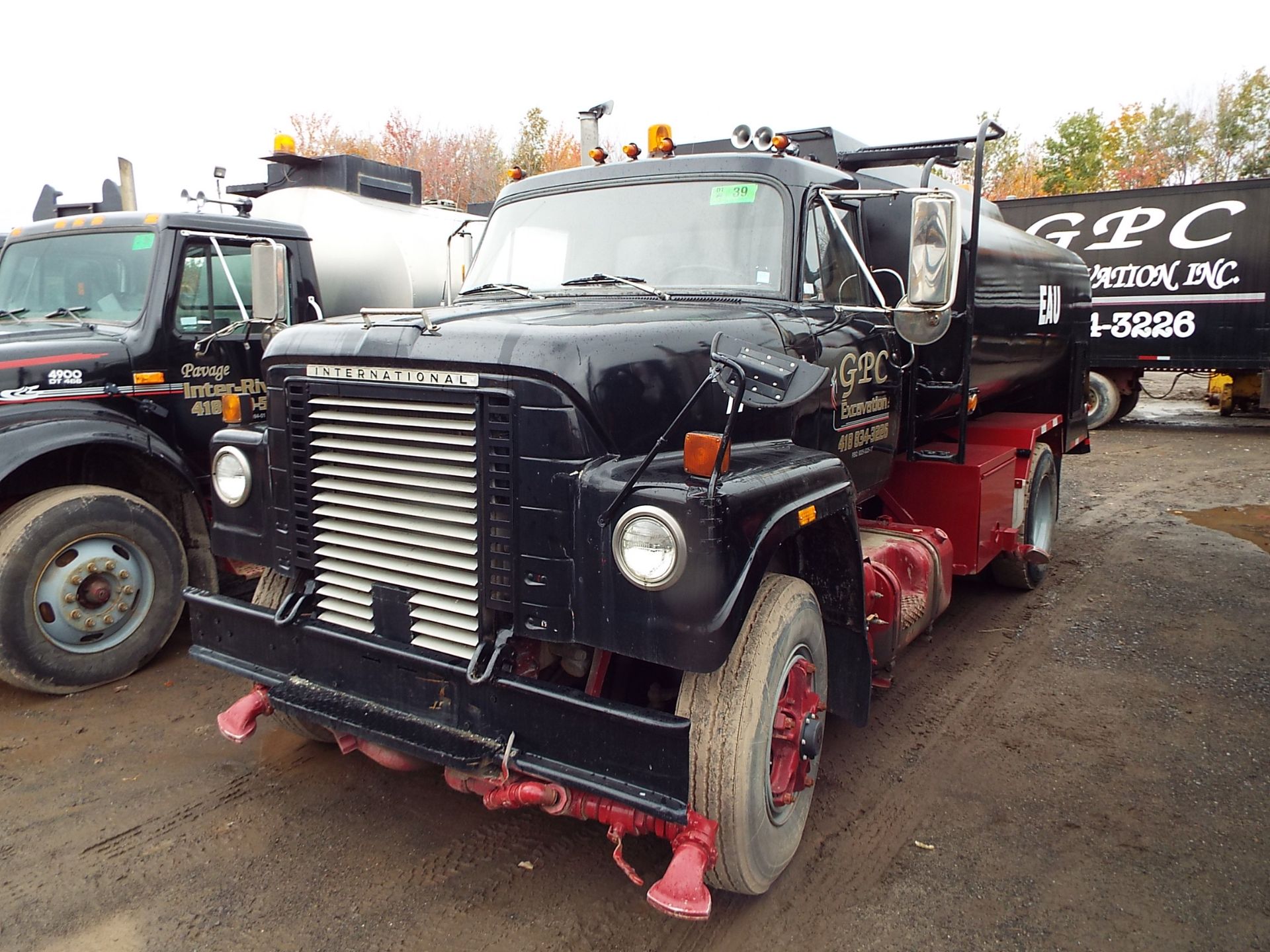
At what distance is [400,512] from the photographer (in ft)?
10.0

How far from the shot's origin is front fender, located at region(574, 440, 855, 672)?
2578 millimetres

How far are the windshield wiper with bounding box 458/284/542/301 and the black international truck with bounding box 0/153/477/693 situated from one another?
91 cm

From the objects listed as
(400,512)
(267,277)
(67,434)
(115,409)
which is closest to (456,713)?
(400,512)

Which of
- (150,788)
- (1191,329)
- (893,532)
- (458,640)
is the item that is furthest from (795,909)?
(1191,329)

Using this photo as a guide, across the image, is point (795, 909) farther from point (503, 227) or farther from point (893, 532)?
point (503, 227)

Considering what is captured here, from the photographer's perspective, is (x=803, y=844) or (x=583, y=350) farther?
(x=803, y=844)

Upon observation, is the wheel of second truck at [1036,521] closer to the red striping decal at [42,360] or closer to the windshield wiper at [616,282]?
the windshield wiper at [616,282]

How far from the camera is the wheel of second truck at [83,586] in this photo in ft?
15.3

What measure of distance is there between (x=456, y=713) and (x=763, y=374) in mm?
1390

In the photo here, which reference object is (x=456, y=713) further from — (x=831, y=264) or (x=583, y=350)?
(x=831, y=264)

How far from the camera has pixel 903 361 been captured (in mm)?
4770

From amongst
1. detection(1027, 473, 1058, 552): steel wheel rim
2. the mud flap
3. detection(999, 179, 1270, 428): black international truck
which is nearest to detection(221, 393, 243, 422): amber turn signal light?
the mud flap

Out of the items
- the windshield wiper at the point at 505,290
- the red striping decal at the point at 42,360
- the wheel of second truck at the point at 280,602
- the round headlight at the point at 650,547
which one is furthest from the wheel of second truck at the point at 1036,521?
the red striping decal at the point at 42,360

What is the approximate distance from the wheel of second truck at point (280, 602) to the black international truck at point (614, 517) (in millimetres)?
19
